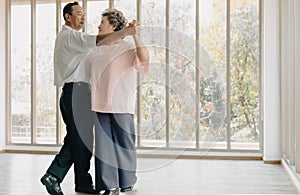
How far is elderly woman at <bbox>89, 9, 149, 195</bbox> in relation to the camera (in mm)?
3092

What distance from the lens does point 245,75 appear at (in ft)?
18.1

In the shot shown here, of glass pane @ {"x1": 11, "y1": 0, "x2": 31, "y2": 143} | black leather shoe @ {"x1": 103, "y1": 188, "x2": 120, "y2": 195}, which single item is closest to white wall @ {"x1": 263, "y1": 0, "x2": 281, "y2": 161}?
black leather shoe @ {"x1": 103, "y1": 188, "x2": 120, "y2": 195}

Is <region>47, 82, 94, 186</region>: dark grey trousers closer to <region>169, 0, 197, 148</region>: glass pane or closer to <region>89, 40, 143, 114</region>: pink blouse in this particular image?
<region>89, 40, 143, 114</region>: pink blouse

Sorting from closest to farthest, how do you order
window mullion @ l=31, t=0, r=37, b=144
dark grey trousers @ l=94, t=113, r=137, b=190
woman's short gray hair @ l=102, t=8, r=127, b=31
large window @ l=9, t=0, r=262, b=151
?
dark grey trousers @ l=94, t=113, r=137, b=190 < woman's short gray hair @ l=102, t=8, r=127, b=31 < large window @ l=9, t=0, r=262, b=151 < window mullion @ l=31, t=0, r=37, b=144

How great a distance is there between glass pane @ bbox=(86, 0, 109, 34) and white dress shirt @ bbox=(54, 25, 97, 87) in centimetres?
284

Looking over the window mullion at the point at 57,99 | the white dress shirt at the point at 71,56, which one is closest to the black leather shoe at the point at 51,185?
the white dress shirt at the point at 71,56

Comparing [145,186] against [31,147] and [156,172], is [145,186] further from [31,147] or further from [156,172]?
[31,147]

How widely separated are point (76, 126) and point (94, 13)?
3160 millimetres

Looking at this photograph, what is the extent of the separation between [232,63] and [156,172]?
2.01 metres

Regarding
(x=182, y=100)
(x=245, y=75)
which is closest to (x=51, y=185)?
(x=182, y=100)

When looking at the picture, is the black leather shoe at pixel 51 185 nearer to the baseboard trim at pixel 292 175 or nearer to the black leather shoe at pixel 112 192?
the black leather shoe at pixel 112 192

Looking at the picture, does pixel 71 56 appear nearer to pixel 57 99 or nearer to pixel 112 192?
pixel 112 192

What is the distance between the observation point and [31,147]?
6.11 metres

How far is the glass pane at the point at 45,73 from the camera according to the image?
→ 6.08 meters
